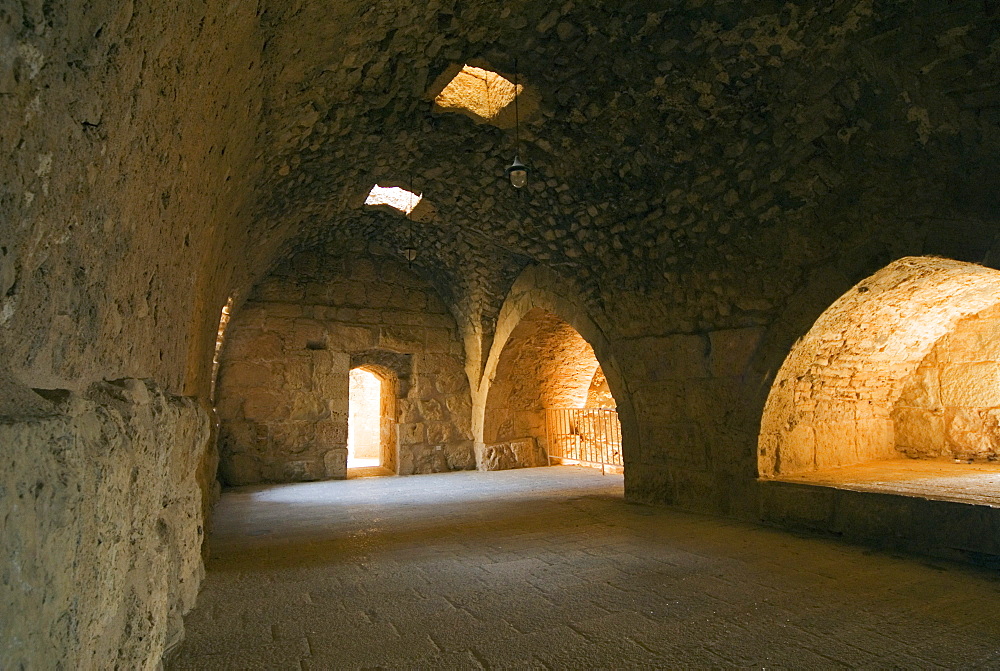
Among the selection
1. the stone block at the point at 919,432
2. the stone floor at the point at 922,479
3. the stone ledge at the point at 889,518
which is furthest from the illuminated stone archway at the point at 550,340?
the stone block at the point at 919,432

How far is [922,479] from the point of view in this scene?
4.48 metres

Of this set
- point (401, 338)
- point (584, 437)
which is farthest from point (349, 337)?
point (584, 437)

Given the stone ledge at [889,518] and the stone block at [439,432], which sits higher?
the stone block at [439,432]

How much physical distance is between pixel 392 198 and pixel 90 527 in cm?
700

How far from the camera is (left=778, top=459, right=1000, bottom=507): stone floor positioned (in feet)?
12.6

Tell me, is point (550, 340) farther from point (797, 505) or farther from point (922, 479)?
point (922, 479)

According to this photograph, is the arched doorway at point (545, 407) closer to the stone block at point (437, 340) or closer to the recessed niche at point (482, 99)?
the stone block at point (437, 340)

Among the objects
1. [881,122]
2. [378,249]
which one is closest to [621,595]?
[881,122]

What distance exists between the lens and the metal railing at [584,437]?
841cm

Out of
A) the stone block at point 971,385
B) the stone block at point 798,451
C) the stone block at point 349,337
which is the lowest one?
the stone block at point 798,451

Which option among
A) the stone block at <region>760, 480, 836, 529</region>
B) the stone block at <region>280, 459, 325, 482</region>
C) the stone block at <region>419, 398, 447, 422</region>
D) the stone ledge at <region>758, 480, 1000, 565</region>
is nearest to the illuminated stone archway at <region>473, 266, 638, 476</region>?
the stone block at <region>419, 398, 447, 422</region>

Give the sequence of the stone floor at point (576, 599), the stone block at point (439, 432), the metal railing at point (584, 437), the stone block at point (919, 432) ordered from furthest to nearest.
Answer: the stone block at point (439, 432) → the metal railing at point (584, 437) → the stone block at point (919, 432) → the stone floor at point (576, 599)

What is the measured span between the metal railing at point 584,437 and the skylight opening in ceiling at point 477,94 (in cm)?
470

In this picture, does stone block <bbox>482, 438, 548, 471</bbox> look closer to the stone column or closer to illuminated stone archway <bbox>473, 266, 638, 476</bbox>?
illuminated stone archway <bbox>473, 266, 638, 476</bbox>
